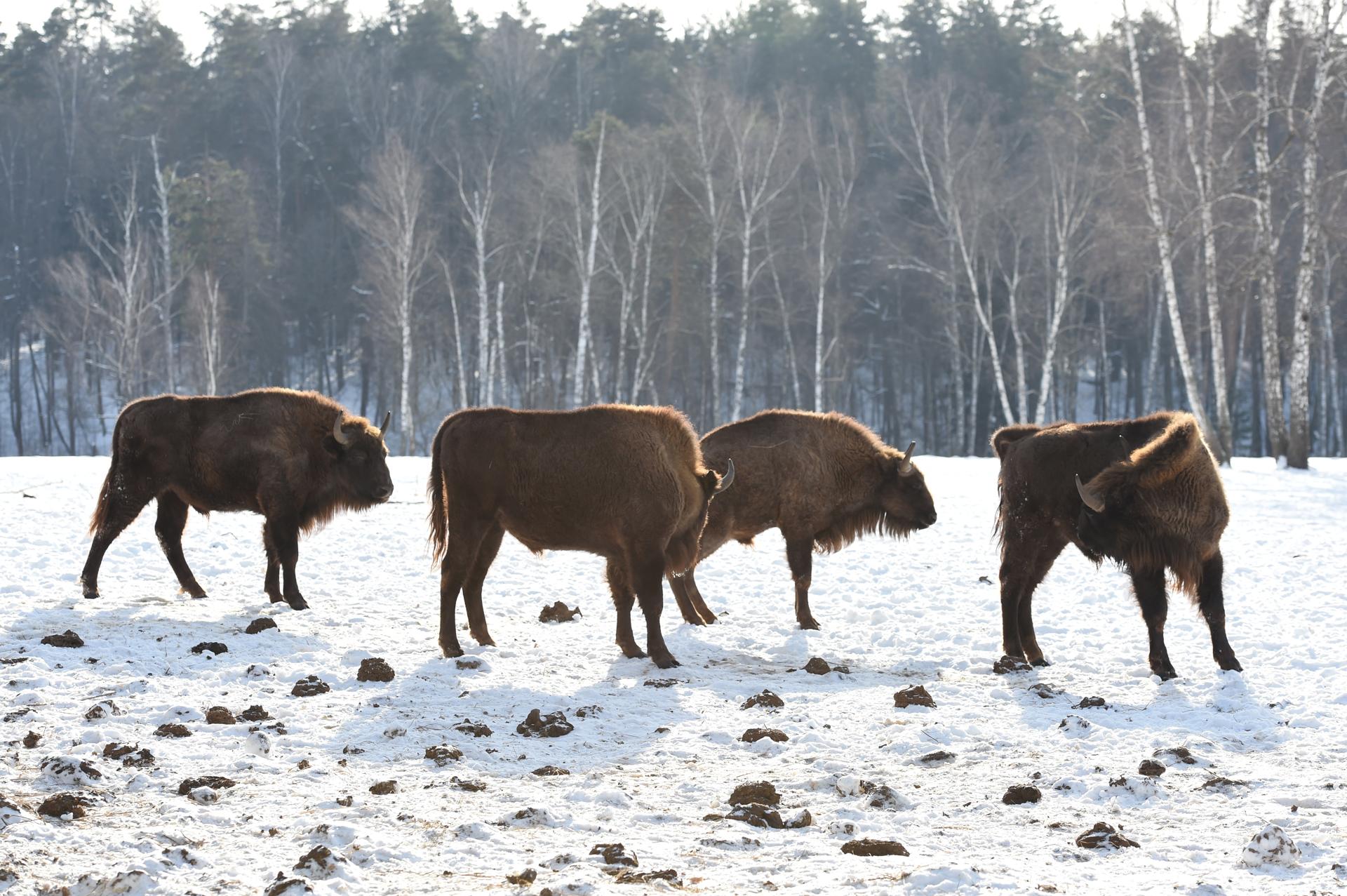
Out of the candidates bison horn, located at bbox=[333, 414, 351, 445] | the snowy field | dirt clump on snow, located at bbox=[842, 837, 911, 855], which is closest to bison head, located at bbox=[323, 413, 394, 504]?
bison horn, located at bbox=[333, 414, 351, 445]

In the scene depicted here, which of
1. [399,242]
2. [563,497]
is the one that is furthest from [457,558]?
[399,242]

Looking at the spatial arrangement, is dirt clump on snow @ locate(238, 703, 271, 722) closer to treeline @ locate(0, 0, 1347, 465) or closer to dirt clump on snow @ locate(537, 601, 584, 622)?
dirt clump on snow @ locate(537, 601, 584, 622)

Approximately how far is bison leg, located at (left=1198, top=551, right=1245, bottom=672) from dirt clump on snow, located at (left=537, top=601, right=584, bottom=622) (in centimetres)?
446

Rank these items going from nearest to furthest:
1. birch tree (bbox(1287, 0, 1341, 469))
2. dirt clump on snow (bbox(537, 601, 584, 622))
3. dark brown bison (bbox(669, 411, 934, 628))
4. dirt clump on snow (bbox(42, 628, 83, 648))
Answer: dirt clump on snow (bbox(42, 628, 83, 648)), dirt clump on snow (bbox(537, 601, 584, 622)), dark brown bison (bbox(669, 411, 934, 628)), birch tree (bbox(1287, 0, 1341, 469))

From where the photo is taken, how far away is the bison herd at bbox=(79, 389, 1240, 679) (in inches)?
310

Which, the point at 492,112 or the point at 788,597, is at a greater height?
the point at 492,112

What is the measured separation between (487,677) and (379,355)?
40548mm

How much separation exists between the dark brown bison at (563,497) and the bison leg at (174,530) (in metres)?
2.61

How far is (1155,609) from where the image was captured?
7.85m

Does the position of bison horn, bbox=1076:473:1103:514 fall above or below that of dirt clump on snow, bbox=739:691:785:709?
above

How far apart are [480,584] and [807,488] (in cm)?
310

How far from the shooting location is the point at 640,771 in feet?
18.4

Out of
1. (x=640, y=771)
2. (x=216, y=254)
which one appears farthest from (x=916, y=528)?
(x=216, y=254)

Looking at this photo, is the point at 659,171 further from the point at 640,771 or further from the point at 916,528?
the point at 640,771
